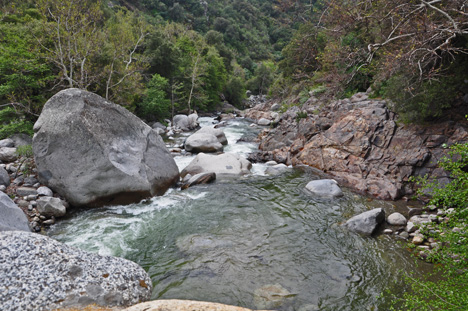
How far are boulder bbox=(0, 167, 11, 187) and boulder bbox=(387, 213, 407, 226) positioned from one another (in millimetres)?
11927

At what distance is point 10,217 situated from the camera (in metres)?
5.98

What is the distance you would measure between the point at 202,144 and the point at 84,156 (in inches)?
299

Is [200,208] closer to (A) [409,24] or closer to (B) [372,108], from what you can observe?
(A) [409,24]

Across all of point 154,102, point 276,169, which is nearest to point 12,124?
point 154,102

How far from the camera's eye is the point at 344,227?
24.9 ft

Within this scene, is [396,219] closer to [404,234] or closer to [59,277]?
[404,234]

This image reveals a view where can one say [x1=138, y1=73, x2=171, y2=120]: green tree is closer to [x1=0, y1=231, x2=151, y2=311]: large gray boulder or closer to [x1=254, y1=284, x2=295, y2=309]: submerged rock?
[x1=0, y1=231, x2=151, y2=311]: large gray boulder

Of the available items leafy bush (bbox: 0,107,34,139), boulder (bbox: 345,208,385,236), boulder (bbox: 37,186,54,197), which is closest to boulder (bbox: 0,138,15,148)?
leafy bush (bbox: 0,107,34,139)

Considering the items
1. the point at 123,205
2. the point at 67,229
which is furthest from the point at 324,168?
the point at 67,229

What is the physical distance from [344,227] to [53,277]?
274 inches

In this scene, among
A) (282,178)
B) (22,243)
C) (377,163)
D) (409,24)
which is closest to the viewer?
(22,243)

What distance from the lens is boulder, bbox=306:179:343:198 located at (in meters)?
9.68

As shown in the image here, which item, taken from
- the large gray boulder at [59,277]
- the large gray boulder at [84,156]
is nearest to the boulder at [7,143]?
the large gray boulder at [84,156]

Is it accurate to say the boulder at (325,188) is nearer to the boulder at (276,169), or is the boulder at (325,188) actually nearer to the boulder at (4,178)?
the boulder at (276,169)
